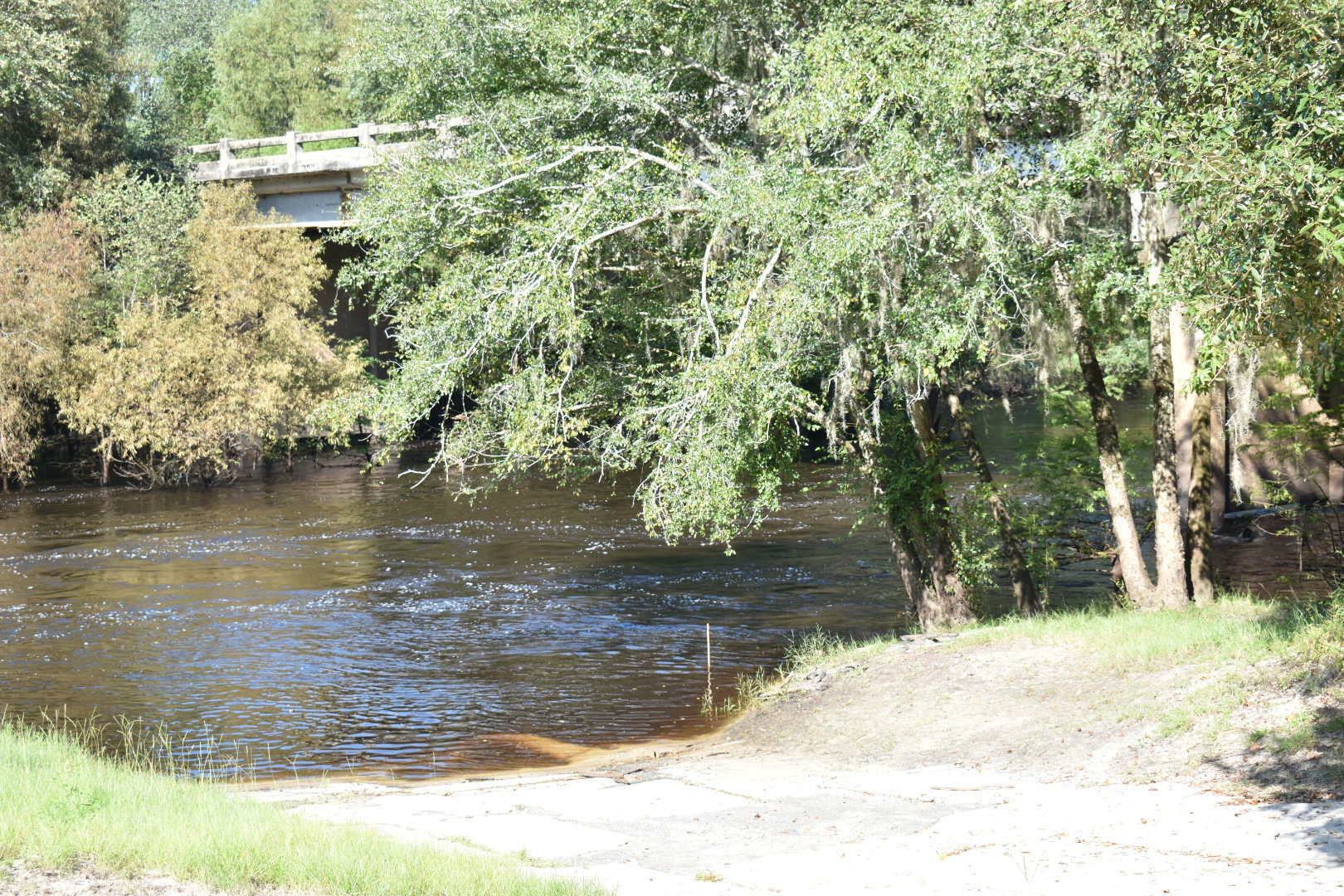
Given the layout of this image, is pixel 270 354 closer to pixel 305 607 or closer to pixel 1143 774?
pixel 305 607

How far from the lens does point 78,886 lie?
678 cm

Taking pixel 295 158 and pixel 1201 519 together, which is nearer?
pixel 1201 519

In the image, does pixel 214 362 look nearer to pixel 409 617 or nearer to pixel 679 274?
pixel 409 617

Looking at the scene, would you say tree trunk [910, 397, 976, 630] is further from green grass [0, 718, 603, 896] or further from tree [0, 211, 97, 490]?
tree [0, 211, 97, 490]

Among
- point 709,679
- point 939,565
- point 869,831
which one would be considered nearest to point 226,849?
point 869,831

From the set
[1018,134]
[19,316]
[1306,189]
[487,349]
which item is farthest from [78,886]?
[19,316]

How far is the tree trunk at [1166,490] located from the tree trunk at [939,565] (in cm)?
249

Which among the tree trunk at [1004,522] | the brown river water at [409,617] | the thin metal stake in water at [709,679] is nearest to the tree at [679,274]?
the tree trunk at [1004,522]

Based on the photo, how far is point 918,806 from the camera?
356 inches

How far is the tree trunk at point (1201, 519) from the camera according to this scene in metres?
14.5

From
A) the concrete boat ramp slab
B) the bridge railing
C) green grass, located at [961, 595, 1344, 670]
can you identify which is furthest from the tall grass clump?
the bridge railing

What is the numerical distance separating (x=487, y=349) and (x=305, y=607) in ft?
27.1

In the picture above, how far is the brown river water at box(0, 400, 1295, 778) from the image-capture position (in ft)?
48.7

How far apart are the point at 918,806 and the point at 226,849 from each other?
456 centimetres
